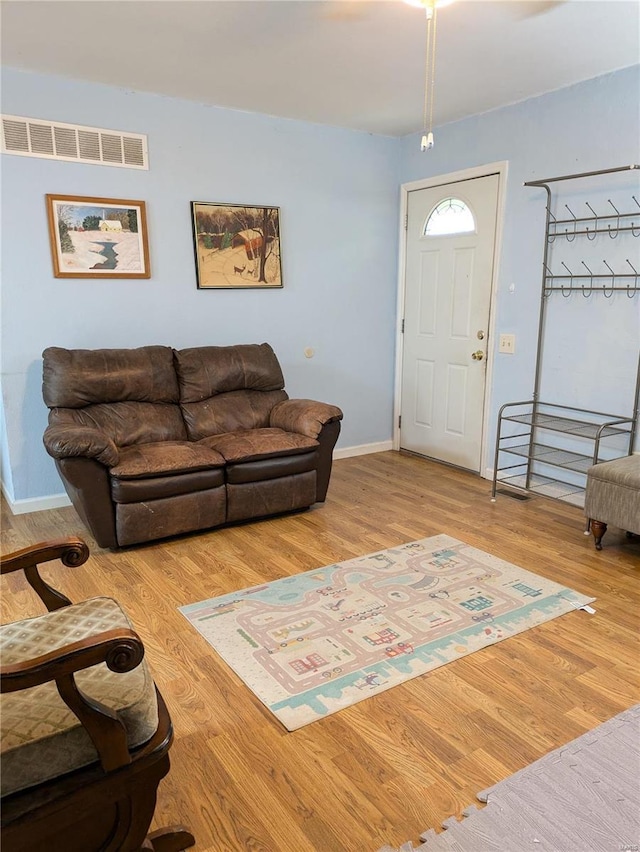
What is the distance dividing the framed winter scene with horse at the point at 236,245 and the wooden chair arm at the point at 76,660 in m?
3.18

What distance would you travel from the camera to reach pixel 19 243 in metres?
3.39

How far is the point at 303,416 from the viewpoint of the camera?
366 centimetres

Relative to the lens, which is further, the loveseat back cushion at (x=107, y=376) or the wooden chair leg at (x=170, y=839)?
the loveseat back cushion at (x=107, y=376)

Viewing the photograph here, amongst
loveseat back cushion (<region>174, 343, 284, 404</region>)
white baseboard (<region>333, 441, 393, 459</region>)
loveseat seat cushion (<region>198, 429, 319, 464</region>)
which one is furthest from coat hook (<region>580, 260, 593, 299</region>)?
white baseboard (<region>333, 441, 393, 459</region>)

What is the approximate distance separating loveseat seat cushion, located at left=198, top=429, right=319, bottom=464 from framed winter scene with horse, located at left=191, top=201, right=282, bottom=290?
1165 mm

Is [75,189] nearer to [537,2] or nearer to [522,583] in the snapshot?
[537,2]

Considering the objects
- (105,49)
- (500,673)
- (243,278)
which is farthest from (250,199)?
(500,673)

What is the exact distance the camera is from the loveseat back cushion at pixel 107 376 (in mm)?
3354

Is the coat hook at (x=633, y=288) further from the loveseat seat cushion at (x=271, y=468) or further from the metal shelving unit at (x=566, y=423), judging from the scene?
the loveseat seat cushion at (x=271, y=468)

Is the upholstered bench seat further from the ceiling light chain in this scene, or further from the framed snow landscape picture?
the framed snow landscape picture

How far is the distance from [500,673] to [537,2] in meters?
2.70

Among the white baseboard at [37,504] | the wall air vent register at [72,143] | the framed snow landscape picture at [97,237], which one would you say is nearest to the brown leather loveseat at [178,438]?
the framed snow landscape picture at [97,237]

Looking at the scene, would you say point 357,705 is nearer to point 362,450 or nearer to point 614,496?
point 614,496

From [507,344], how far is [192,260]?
2245 millimetres
